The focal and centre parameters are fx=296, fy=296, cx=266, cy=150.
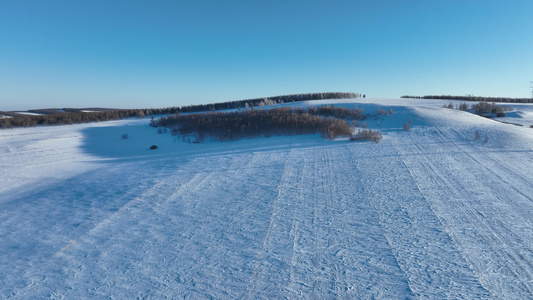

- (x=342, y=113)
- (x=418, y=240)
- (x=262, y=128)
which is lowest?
(x=418, y=240)

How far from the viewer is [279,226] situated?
430cm

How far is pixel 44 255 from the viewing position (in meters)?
3.73

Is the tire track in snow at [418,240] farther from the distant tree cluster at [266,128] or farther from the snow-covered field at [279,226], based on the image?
the distant tree cluster at [266,128]

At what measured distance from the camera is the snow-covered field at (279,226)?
3.08 meters

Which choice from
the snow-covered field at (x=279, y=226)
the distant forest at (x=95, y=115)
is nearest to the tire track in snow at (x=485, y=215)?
the snow-covered field at (x=279, y=226)

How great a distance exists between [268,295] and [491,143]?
377 inches

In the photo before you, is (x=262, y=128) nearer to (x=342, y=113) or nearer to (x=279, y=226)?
(x=342, y=113)

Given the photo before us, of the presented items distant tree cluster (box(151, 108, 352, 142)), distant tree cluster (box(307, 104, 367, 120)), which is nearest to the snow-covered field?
distant tree cluster (box(151, 108, 352, 142))

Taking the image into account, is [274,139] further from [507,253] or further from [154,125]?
[154,125]

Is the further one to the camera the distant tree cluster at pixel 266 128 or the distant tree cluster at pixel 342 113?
the distant tree cluster at pixel 342 113

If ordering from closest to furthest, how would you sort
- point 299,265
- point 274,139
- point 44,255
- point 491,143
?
1. point 299,265
2. point 44,255
3. point 491,143
4. point 274,139

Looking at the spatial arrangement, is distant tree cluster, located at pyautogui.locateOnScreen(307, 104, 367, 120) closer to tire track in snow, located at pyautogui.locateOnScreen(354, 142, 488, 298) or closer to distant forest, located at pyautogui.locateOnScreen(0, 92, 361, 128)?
distant forest, located at pyautogui.locateOnScreen(0, 92, 361, 128)

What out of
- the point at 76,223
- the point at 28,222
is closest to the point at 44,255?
the point at 76,223

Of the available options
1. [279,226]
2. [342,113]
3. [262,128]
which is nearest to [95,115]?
[262,128]
